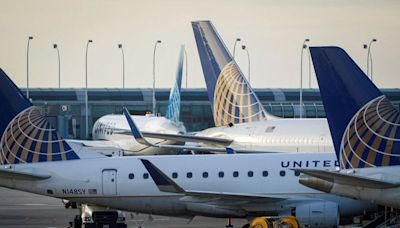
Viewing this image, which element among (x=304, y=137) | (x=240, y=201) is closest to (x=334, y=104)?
(x=240, y=201)

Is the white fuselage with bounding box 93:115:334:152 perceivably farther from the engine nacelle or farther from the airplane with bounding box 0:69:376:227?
the engine nacelle

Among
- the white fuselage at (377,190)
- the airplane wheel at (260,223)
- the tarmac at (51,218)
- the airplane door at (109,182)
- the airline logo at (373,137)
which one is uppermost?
the airline logo at (373,137)

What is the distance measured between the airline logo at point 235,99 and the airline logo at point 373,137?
3648 cm

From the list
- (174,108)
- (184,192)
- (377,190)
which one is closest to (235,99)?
(184,192)

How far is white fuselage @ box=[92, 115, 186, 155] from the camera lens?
102938mm

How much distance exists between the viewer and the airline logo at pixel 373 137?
36156 millimetres

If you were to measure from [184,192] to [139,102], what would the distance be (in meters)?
108

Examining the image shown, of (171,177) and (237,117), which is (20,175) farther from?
(237,117)

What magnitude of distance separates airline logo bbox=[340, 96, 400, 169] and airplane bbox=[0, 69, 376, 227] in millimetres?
7468

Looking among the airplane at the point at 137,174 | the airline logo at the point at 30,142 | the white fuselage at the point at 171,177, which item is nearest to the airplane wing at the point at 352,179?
the airplane at the point at 137,174

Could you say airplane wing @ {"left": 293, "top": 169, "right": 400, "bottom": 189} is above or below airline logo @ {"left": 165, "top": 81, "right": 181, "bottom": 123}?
above

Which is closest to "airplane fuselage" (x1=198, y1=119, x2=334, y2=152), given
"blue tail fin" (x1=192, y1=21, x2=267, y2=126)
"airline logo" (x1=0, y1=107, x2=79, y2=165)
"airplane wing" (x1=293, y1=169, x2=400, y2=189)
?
Answer: "blue tail fin" (x1=192, y1=21, x2=267, y2=126)

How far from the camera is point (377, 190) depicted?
36.2 meters

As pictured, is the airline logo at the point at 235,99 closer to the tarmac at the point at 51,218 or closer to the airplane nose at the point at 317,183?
the tarmac at the point at 51,218
